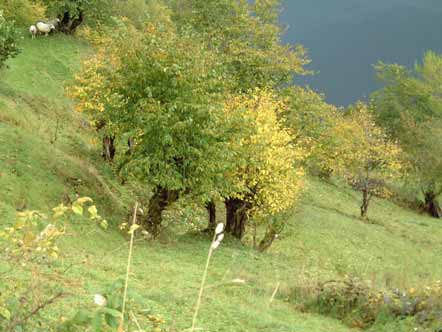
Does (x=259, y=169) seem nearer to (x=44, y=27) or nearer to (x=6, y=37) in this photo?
(x=6, y=37)

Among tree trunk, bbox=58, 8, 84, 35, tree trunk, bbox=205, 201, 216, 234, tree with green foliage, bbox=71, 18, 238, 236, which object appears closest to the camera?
tree with green foliage, bbox=71, 18, 238, 236

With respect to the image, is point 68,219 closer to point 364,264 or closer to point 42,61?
point 364,264

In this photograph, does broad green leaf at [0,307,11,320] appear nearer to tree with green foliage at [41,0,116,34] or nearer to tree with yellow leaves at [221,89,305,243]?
tree with yellow leaves at [221,89,305,243]

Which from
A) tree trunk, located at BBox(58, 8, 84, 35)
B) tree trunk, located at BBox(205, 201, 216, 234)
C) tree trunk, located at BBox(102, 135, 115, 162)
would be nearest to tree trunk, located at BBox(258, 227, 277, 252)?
tree trunk, located at BBox(205, 201, 216, 234)

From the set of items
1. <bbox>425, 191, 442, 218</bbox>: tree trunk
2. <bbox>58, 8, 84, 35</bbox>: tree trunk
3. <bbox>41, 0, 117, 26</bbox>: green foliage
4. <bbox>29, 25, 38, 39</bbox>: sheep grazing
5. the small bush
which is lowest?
the small bush

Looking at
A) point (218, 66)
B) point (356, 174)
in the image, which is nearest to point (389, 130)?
point (356, 174)

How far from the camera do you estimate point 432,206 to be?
58.3 m

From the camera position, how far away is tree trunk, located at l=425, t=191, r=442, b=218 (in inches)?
2280

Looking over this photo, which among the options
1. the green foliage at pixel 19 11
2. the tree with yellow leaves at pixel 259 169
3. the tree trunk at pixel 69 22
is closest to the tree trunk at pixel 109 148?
the tree with yellow leaves at pixel 259 169

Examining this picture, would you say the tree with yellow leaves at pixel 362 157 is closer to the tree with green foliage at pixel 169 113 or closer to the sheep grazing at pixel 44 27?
the tree with green foliage at pixel 169 113

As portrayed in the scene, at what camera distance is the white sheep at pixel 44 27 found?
46.9m

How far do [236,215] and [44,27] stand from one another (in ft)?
99.6

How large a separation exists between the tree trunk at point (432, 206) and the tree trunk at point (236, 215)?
37.2 m

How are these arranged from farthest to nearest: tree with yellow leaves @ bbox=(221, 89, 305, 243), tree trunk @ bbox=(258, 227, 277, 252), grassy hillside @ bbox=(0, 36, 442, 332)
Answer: tree trunk @ bbox=(258, 227, 277, 252), tree with yellow leaves @ bbox=(221, 89, 305, 243), grassy hillside @ bbox=(0, 36, 442, 332)
